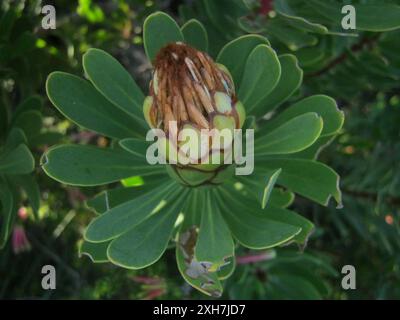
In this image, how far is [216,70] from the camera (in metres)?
1.09

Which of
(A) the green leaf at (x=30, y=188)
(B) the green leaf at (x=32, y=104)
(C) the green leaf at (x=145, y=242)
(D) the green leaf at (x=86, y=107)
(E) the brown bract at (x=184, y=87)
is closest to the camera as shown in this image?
(E) the brown bract at (x=184, y=87)

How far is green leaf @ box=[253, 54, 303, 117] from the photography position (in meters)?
1.30

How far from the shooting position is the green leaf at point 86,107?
4.14ft

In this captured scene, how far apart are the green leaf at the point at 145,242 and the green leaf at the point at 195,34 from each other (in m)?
Answer: 0.36

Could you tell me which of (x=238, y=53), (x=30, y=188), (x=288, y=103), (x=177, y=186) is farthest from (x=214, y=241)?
(x=288, y=103)

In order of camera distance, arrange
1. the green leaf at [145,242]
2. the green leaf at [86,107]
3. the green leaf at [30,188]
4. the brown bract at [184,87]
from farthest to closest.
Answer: the green leaf at [30,188] → the green leaf at [86,107] → the green leaf at [145,242] → the brown bract at [184,87]

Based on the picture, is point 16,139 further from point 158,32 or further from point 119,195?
point 158,32

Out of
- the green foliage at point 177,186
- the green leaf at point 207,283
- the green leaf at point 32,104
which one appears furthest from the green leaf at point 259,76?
the green leaf at point 32,104

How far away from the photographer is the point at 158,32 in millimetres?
1300

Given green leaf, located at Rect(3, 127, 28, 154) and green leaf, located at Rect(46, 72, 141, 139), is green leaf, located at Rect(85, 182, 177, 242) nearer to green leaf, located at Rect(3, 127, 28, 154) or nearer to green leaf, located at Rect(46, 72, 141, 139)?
green leaf, located at Rect(46, 72, 141, 139)

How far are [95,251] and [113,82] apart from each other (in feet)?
1.19

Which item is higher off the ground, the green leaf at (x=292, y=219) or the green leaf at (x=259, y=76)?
the green leaf at (x=259, y=76)

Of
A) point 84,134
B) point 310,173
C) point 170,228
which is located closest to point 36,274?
point 84,134

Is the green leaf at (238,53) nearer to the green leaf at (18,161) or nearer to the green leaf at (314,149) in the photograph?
the green leaf at (314,149)
